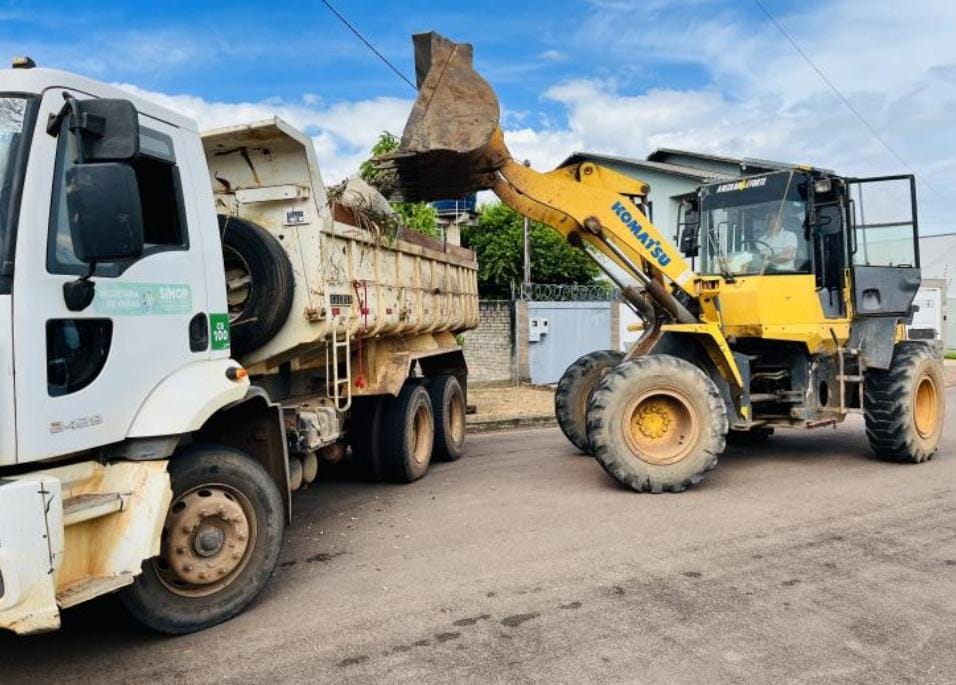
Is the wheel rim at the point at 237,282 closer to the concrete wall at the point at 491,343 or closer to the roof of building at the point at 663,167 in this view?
the concrete wall at the point at 491,343

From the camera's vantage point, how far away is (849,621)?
4.06 metres

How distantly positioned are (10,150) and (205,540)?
202 cm

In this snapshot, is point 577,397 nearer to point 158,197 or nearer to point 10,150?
point 158,197

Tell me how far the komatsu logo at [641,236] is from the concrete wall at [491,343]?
7.90m

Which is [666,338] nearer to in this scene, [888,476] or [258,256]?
[888,476]

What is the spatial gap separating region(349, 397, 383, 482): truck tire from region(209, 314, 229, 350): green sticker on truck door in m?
2.89

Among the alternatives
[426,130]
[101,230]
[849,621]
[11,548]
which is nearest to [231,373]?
[101,230]

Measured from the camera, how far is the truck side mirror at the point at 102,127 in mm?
3346

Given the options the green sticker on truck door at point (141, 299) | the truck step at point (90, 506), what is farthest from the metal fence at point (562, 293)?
the truck step at point (90, 506)

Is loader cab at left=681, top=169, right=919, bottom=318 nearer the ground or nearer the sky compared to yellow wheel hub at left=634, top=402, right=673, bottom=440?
nearer the sky

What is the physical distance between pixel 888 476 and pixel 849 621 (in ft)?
13.3

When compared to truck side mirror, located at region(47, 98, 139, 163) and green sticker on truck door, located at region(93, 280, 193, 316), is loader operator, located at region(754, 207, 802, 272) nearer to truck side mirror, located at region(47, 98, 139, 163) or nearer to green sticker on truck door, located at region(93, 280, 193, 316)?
green sticker on truck door, located at region(93, 280, 193, 316)

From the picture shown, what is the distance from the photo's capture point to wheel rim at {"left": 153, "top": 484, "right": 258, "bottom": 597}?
3.92m

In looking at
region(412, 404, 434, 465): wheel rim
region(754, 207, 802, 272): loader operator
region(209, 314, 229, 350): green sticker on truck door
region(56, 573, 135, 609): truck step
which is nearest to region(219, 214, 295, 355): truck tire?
region(209, 314, 229, 350): green sticker on truck door
